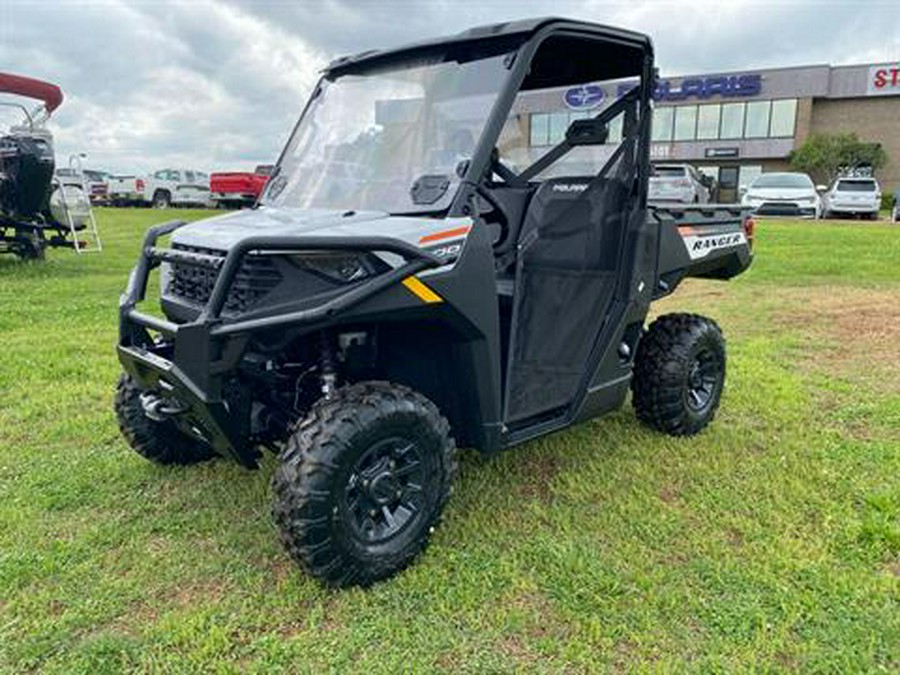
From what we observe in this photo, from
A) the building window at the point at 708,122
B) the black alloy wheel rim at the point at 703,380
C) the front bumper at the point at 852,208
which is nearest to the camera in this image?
the black alloy wheel rim at the point at 703,380

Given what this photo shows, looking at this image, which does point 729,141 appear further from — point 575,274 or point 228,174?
point 575,274

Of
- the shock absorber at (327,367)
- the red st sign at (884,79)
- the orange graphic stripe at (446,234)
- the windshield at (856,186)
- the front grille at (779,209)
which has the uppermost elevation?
the red st sign at (884,79)

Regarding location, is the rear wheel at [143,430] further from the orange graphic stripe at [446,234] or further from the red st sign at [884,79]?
the red st sign at [884,79]

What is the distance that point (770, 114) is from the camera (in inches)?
1593

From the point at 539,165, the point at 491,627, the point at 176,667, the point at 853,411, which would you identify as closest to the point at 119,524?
the point at 176,667

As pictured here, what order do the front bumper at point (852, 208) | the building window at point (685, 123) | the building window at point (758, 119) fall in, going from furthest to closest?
the building window at point (685, 123) → the building window at point (758, 119) → the front bumper at point (852, 208)

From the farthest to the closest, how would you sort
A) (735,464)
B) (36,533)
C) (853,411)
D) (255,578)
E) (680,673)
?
(853,411), (735,464), (36,533), (255,578), (680,673)

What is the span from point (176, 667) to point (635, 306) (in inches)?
102

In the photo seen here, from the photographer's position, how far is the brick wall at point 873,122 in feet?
129

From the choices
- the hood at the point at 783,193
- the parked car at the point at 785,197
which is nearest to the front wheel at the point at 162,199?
the parked car at the point at 785,197

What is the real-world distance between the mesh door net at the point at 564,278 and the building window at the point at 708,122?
136ft

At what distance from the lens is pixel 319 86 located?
12.2ft

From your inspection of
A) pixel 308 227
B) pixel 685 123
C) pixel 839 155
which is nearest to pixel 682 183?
pixel 308 227

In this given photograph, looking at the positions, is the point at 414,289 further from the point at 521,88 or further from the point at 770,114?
the point at 770,114
